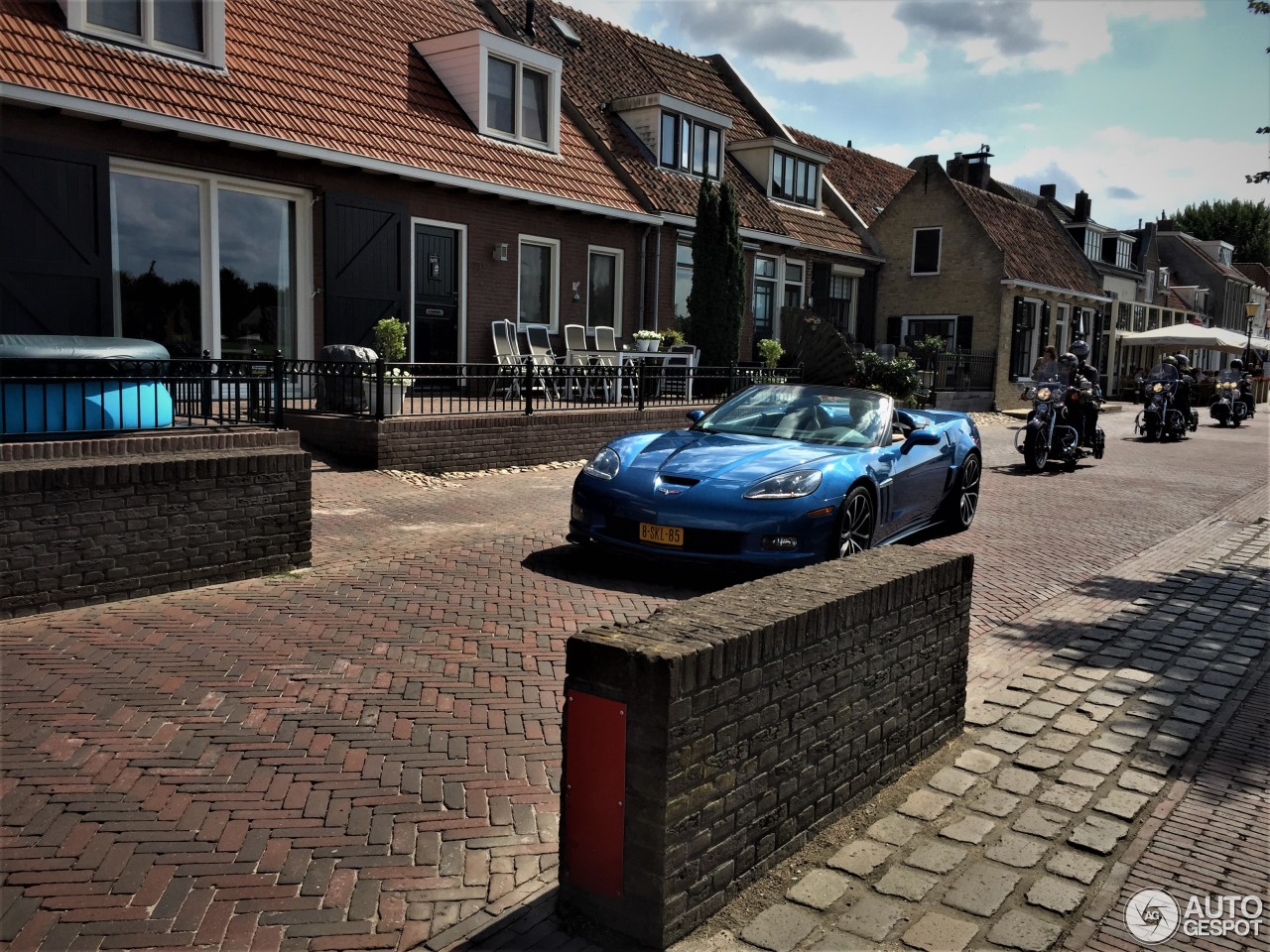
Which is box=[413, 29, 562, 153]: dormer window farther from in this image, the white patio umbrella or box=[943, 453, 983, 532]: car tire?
the white patio umbrella

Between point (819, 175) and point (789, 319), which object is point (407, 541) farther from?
point (819, 175)

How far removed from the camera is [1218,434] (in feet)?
79.8

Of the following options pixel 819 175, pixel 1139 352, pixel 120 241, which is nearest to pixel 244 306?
pixel 120 241

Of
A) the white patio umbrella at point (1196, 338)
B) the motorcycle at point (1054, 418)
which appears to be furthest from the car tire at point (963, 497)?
the white patio umbrella at point (1196, 338)

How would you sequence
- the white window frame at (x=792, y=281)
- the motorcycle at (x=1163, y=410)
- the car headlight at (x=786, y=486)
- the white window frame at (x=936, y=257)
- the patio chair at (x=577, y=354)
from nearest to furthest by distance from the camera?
the car headlight at (x=786, y=486)
the patio chair at (x=577, y=354)
the motorcycle at (x=1163, y=410)
the white window frame at (x=792, y=281)
the white window frame at (x=936, y=257)

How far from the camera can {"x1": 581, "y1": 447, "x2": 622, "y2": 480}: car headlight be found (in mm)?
7285

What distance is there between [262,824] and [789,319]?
19789 millimetres

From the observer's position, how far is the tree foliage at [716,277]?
18.5 meters

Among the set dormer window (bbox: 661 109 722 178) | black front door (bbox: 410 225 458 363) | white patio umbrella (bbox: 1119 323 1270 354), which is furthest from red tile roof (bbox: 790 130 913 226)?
black front door (bbox: 410 225 458 363)

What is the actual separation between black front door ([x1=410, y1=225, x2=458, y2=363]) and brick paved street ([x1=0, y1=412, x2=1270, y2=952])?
8386 millimetres

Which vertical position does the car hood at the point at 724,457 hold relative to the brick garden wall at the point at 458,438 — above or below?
above

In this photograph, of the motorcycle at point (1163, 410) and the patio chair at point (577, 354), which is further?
the motorcycle at point (1163, 410)

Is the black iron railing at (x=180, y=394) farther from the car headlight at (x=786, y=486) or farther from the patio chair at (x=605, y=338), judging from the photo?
the patio chair at (x=605, y=338)

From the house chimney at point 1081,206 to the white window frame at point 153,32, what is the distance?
123 feet
